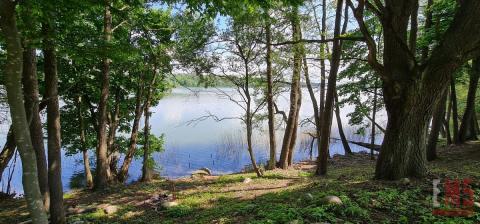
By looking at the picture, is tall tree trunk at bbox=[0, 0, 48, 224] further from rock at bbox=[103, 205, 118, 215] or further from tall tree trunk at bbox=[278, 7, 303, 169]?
tall tree trunk at bbox=[278, 7, 303, 169]

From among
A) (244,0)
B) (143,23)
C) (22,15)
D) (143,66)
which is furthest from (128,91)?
(244,0)

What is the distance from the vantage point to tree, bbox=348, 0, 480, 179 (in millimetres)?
5672

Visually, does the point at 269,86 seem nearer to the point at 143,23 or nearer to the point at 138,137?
the point at 143,23

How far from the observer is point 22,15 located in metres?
4.42

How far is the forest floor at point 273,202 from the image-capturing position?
4363 mm

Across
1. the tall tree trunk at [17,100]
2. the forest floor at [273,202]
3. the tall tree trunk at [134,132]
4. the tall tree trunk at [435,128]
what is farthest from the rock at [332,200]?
the tall tree trunk at [134,132]

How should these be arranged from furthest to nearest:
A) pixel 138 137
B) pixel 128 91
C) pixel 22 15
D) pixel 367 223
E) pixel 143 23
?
pixel 138 137 → pixel 128 91 → pixel 143 23 → pixel 22 15 → pixel 367 223

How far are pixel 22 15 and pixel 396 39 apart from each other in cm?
552

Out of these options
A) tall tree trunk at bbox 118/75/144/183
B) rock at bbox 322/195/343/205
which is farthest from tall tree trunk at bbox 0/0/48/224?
tall tree trunk at bbox 118/75/144/183

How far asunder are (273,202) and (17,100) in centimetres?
405

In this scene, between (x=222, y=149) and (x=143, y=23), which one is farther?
(x=222, y=149)

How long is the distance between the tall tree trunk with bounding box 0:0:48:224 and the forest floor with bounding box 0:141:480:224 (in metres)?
2.41

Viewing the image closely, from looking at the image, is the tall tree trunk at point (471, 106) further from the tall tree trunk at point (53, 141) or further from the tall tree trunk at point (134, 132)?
the tall tree trunk at point (53, 141)

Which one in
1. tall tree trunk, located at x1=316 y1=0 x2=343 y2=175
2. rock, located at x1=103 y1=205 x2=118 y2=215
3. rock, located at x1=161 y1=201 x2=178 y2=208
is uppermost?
tall tree trunk, located at x1=316 y1=0 x2=343 y2=175
